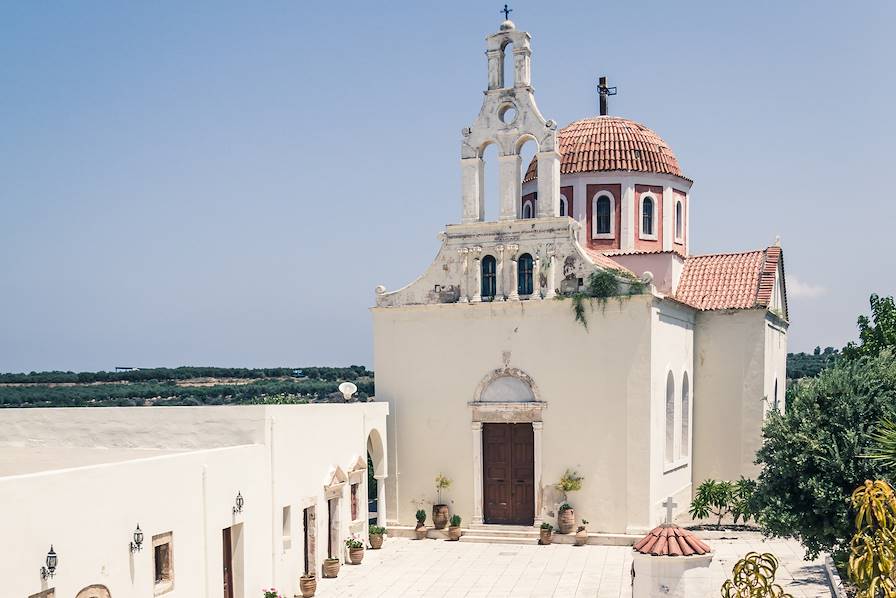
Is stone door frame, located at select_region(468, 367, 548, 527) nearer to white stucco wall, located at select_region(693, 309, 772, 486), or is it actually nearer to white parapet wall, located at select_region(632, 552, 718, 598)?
white stucco wall, located at select_region(693, 309, 772, 486)

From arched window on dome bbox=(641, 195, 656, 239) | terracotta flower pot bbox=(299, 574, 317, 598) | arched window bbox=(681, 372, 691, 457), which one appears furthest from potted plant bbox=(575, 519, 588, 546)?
arched window on dome bbox=(641, 195, 656, 239)

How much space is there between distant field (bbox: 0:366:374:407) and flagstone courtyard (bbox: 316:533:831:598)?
30.2 metres

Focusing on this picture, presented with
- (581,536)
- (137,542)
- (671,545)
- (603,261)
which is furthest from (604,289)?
(137,542)

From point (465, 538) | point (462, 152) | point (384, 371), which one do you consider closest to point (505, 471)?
point (465, 538)

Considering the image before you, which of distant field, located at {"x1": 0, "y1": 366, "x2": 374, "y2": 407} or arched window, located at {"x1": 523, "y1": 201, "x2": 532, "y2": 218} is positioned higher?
arched window, located at {"x1": 523, "y1": 201, "x2": 532, "y2": 218}

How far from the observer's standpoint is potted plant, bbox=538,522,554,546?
75.4ft

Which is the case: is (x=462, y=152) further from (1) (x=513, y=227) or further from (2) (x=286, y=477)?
(2) (x=286, y=477)

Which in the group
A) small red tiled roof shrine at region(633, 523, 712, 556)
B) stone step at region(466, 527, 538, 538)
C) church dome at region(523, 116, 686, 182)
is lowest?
stone step at region(466, 527, 538, 538)

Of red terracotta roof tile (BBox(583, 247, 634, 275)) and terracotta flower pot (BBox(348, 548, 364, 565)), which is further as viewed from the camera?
red terracotta roof tile (BBox(583, 247, 634, 275))

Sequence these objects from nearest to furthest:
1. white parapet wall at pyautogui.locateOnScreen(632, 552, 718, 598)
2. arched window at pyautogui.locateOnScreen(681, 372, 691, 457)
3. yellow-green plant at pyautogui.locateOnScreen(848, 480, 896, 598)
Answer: yellow-green plant at pyautogui.locateOnScreen(848, 480, 896, 598) → white parapet wall at pyautogui.locateOnScreen(632, 552, 718, 598) → arched window at pyautogui.locateOnScreen(681, 372, 691, 457)

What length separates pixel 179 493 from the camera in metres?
14.6

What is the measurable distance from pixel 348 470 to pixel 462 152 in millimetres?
9365

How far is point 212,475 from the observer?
1555 centimetres

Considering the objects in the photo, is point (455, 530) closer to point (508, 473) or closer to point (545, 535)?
point (508, 473)
